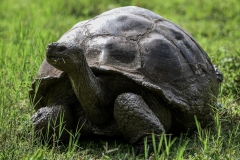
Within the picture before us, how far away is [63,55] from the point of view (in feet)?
11.9

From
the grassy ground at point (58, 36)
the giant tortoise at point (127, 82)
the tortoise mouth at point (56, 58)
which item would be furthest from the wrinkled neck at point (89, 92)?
the grassy ground at point (58, 36)

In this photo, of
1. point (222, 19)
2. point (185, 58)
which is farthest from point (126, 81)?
point (222, 19)

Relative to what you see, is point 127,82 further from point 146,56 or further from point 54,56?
point 54,56

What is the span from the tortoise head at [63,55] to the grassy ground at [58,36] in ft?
1.83

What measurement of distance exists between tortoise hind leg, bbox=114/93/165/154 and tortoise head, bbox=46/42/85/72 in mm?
480

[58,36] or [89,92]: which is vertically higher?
[58,36]

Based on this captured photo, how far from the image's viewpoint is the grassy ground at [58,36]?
376cm

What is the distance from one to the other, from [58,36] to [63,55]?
10.3 ft

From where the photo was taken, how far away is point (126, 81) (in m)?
4.07

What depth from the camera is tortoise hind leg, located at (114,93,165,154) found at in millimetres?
3871

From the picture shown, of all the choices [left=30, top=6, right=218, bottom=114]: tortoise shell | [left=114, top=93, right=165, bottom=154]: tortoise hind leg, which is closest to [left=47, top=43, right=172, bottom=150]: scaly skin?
[left=114, top=93, right=165, bottom=154]: tortoise hind leg

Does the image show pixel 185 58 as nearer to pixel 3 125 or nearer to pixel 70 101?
pixel 70 101

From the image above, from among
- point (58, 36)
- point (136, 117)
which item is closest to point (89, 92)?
point (136, 117)

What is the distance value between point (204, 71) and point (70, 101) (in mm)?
1220
